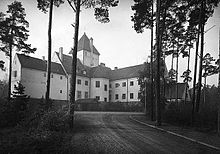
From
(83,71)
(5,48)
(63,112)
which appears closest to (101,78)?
(83,71)

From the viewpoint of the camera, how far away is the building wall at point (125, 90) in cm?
5384

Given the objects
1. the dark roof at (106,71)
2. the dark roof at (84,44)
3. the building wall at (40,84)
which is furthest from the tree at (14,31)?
the dark roof at (84,44)

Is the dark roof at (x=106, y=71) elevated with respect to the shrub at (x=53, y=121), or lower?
elevated

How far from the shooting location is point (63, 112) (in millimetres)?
12602

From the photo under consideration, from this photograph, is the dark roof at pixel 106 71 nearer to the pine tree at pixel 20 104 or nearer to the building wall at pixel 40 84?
the building wall at pixel 40 84

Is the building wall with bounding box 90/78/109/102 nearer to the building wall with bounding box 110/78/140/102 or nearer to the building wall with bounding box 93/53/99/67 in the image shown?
the building wall with bounding box 110/78/140/102

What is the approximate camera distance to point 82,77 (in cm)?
5409

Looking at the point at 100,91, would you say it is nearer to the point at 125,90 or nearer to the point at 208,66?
the point at 125,90

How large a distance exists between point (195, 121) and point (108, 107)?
27.3 m

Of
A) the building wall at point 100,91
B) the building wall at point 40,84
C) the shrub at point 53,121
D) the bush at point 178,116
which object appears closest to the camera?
the shrub at point 53,121

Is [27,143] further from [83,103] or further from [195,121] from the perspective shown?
[83,103]

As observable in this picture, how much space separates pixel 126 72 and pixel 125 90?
18.9 ft

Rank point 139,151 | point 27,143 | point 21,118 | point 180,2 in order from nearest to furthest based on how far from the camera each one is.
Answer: point 27,143
point 139,151
point 21,118
point 180,2

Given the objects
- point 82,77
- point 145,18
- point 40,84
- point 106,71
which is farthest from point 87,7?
point 106,71
